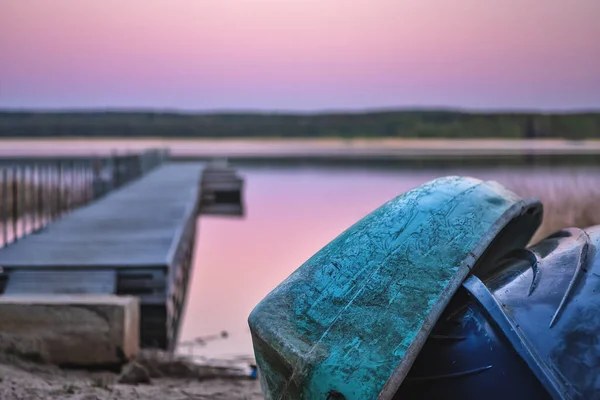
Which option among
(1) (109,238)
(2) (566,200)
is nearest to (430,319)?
(1) (109,238)

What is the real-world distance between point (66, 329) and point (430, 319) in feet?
9.42

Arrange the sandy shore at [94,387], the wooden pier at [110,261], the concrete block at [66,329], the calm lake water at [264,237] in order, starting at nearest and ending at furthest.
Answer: the sandy shore at [94,387], the concrete block at [66,329], the wooden pier at [110,261], the calm lake water at [264,237]

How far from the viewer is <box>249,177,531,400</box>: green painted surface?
235 centimetres

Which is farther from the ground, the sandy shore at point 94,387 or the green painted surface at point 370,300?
the green painted surface at point 370,300

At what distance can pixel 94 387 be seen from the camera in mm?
3924

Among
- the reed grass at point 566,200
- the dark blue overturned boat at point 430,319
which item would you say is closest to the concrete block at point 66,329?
the dark blue overturned boat at point 430,319

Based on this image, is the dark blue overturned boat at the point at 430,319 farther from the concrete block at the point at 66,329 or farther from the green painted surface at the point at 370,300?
the concrete block at the point at 66,329

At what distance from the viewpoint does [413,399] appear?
2564 mm

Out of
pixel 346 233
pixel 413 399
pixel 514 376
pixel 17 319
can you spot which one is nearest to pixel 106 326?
pixel 17 319

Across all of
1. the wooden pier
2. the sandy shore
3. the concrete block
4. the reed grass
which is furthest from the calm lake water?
the concrete block

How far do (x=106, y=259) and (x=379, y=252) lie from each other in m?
4.61

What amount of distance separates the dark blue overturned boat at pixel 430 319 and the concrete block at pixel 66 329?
7.12 feet

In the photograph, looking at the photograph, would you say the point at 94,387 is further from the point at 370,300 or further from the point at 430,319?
the point at 430,319

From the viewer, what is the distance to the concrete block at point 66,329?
14.7 feet
